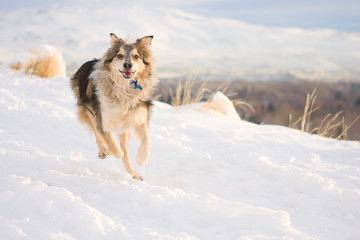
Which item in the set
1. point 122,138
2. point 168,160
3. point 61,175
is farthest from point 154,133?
point 61,175

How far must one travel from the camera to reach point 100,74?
3703 mm

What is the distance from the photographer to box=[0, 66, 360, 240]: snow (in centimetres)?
243

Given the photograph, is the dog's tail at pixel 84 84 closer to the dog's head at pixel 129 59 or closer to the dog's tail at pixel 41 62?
the dog's head at pixel 129 59

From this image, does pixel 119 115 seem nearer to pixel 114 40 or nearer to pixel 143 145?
pixel 143 145

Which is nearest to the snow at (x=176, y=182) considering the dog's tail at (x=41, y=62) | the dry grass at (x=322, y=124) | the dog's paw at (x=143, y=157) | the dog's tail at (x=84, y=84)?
the dog's paw at (x=143, y=157)

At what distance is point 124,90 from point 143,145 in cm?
66

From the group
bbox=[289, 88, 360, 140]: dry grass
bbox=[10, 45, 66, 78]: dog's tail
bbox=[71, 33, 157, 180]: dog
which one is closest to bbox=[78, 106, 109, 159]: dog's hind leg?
bbox=[71, 33, 157, 180]: dog

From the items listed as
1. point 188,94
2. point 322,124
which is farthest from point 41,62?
point 322,124

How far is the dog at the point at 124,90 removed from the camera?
11.7ft

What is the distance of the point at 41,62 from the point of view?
998 centimetres

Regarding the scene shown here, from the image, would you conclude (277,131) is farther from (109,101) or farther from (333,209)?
(109,101)

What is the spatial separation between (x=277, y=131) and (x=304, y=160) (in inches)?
77.9

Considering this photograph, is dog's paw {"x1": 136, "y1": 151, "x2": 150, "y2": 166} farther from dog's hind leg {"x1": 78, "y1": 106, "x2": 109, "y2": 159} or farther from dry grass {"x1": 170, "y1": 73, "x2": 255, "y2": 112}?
dry grass {"x1": 170, "y1": 73, "x2": 255, "y2": 112}

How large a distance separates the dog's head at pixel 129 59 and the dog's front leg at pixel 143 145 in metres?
0.59
